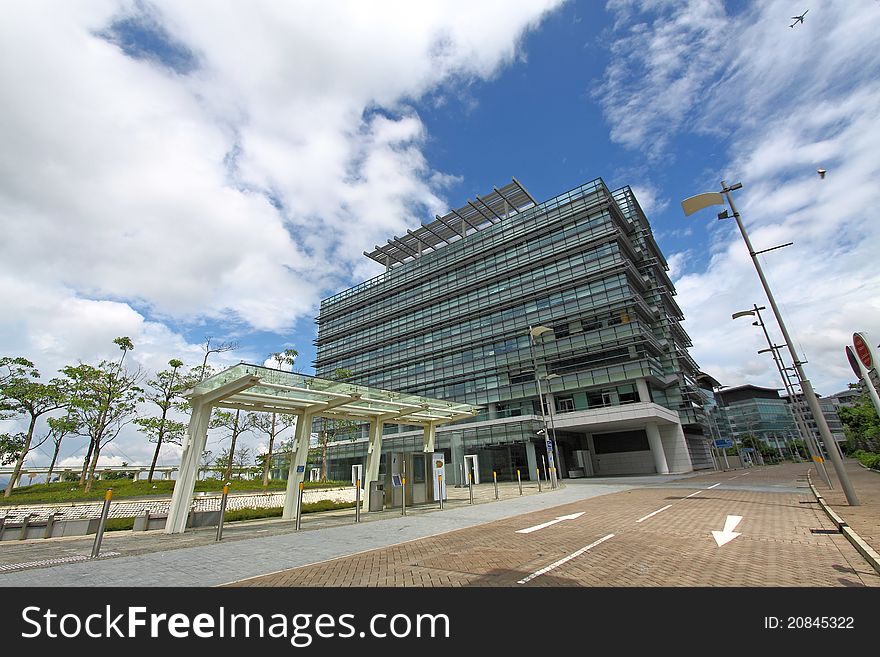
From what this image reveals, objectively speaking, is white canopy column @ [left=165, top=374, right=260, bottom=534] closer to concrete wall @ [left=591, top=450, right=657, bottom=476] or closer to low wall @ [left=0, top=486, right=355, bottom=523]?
low wall @ [left=0, top=486, right=355, bottom=523]

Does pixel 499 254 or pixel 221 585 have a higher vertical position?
pixel 499 254

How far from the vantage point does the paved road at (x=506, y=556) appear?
540cm

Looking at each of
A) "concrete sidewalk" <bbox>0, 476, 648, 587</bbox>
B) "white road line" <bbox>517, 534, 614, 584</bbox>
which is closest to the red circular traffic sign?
"white road line" <bbox>517, 534, 614, 584</bbox>

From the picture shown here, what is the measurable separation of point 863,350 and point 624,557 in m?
5.18

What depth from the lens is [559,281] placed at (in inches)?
1762

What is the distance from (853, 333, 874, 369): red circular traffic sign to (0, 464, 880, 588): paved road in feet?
9.71

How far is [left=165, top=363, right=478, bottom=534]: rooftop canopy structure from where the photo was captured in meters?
13.8

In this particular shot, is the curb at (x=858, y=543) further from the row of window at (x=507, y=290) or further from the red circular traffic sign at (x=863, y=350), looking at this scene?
the row of window at (x=507, y=290)

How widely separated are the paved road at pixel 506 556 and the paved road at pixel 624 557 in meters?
0.02

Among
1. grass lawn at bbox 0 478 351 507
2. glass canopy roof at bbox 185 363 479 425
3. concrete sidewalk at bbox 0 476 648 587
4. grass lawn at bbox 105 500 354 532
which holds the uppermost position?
glass canopy roof at bbox 185 363 479 425
